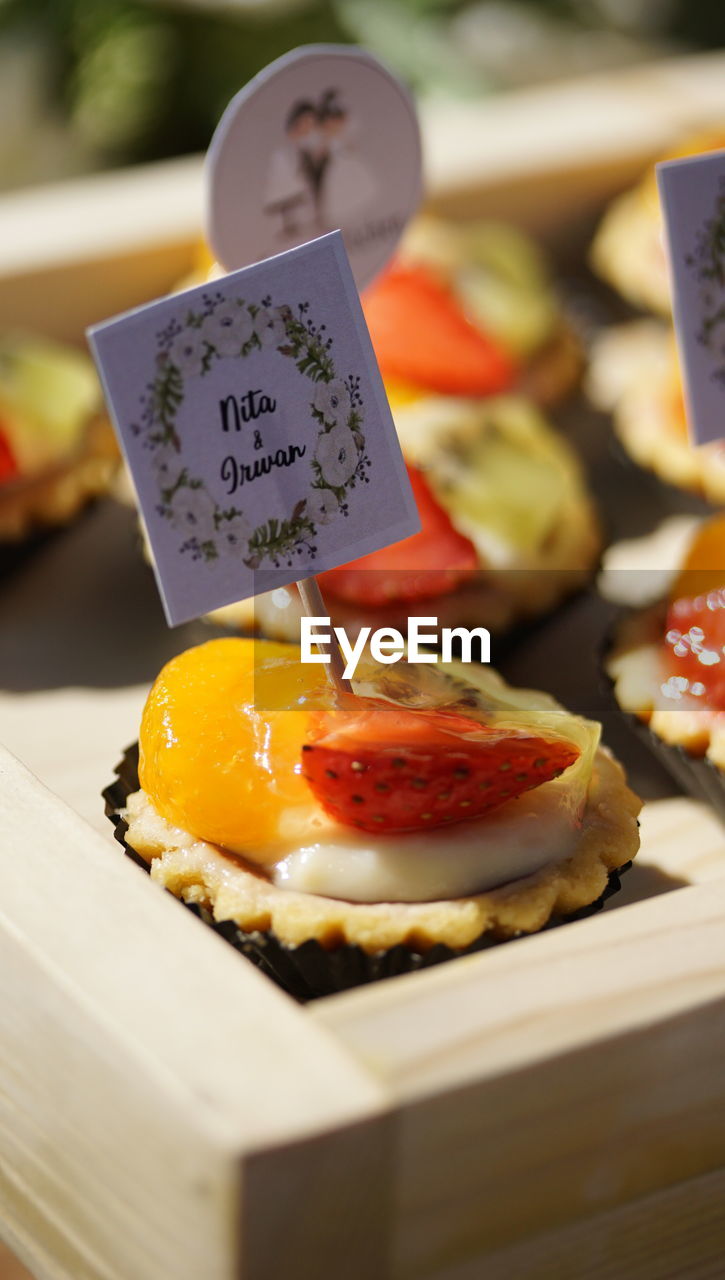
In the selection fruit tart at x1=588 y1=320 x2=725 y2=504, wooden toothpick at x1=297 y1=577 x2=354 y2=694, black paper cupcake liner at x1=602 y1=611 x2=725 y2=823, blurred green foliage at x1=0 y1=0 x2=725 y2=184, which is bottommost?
black paper cupcake liner at x1=602 y1=611 x2=725 y2=823

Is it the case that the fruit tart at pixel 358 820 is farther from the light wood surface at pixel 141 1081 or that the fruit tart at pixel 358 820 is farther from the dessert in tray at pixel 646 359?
the dessert in tray at pixel 646 359

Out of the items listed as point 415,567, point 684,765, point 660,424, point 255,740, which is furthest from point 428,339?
point 255,740

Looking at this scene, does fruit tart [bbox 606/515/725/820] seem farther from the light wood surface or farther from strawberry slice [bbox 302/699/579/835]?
the light wood surface

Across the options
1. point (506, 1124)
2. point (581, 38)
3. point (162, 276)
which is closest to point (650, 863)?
point (506, 1124)

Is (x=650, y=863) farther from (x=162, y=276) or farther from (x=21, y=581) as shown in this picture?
(x=162, y=276)

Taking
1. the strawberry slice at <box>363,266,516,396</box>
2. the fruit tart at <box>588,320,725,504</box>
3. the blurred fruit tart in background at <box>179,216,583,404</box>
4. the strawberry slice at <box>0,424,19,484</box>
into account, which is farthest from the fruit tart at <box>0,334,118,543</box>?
the fruit tart at <box>588,320,725,504</box>

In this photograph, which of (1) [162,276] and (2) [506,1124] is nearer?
(2) [506,1124]
